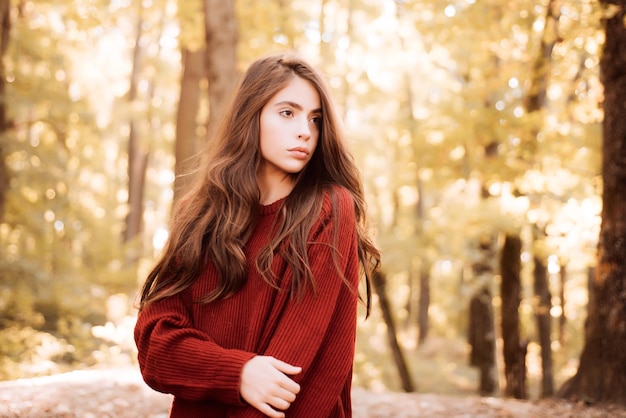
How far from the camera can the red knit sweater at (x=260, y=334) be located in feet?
6.41

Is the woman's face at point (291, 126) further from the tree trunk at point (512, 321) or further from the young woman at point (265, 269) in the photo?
the tree trunk at point (512, 321)

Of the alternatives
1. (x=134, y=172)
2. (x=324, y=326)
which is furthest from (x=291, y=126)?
(x=134, y=172)

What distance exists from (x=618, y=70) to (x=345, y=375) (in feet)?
14.8

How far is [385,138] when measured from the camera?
1672cm

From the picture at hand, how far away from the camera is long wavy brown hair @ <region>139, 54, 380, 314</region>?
2156 mm

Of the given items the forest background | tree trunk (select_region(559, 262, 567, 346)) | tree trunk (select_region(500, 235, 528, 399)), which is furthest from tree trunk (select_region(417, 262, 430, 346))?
tree trunk (select_region(500, 235, 528, 399))

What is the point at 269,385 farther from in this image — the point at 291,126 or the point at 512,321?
the point at 512,321

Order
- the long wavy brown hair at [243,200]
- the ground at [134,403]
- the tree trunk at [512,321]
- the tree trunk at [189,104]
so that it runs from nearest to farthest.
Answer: the long wavy brown hair at [243,200] → the ground at [134,403] → the tree trunk at [512,321] → the tree trunk at [189,104]

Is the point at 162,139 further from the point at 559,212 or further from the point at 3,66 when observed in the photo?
the point at 559,212

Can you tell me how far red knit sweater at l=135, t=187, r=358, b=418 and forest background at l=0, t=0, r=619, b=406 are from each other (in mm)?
2585

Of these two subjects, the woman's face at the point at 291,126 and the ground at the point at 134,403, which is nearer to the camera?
the woman's face at the point at 291,126

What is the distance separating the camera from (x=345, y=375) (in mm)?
2043

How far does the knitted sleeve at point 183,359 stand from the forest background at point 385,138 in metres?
2.59

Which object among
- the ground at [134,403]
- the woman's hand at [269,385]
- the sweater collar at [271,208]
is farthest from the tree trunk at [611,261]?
the woman's hand at [269,385]
